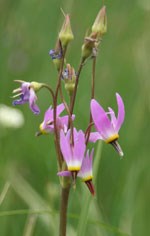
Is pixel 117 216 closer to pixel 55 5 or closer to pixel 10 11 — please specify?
pixel 10 11

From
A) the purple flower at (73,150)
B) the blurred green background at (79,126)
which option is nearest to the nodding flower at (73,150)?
the purple flower at (73,150)

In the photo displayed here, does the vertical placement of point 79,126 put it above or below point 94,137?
below

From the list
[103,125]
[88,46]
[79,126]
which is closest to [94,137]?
[103,125]

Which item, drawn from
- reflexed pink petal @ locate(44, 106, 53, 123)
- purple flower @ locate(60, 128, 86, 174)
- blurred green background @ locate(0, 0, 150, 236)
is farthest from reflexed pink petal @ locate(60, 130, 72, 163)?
blurred green background @ locate(0, 0, 150, 236)

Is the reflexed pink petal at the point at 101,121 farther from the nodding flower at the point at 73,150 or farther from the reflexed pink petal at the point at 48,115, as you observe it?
the reflexed pink petal at the point at 48,115

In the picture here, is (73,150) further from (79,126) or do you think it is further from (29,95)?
(79,126)
